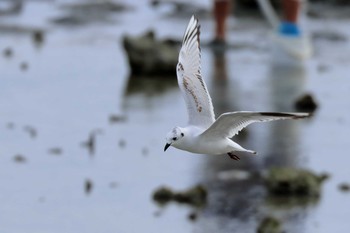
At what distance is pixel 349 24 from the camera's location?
30312 mm

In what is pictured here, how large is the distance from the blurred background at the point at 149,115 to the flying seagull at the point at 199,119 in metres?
3.81

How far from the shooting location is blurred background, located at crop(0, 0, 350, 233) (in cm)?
1744

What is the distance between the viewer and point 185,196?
57.8ft

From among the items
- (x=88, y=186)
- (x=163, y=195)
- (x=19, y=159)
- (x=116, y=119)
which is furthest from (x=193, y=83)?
(x=116, y=119)

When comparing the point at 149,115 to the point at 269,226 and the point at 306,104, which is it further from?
the point at 269,226

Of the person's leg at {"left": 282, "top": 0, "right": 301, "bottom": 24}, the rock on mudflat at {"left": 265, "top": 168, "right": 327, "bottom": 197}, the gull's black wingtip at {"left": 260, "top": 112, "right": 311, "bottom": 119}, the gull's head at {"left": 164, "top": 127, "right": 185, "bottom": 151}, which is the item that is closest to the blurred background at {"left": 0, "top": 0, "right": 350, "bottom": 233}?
the rock on mudflat at {"left": 265, "top": 168, "right": 327, "bottom": 197}

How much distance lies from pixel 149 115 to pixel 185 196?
4.52m

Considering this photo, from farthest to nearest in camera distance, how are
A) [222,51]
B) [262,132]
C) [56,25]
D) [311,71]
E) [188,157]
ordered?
[56,25] < [222,51] < [311,71] < [262,132] < [188,157]

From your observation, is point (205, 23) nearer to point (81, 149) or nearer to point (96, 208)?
point (81, 149)

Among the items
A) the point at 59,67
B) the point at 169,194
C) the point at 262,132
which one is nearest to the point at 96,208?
the point at 169,194

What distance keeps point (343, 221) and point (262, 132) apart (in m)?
4.25

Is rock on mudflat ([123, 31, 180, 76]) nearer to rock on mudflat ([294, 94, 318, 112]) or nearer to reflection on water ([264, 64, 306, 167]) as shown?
reflection on water ([264, 64, 306, 167])

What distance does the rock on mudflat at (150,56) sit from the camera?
24.8 m

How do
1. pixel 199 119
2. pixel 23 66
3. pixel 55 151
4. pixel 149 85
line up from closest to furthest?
1. pixel 199 119
2. pixel 55 151
3. pixel 149 85
4. pixel 23 66
